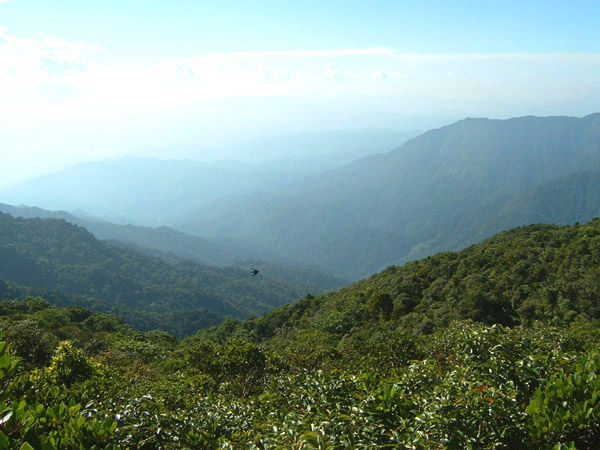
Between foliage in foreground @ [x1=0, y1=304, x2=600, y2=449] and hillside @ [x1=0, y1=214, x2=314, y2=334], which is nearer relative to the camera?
foliage in foreground @ [x1=0, y1=304, x2=600, y2=449]

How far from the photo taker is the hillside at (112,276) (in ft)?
334

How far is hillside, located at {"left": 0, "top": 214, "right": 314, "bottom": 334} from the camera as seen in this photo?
101875 millimetres

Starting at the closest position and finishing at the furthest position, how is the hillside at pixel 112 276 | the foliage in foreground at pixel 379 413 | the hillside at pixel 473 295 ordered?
the foliage in foreground at pixel 379 413 → the hillside at pixel 473 295 → the hillside at pixel 112 276

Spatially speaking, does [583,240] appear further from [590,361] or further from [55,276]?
[55,276]

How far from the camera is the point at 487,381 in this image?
5.57m

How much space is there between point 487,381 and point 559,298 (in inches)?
1120

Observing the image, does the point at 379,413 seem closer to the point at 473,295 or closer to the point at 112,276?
the point at 473,295

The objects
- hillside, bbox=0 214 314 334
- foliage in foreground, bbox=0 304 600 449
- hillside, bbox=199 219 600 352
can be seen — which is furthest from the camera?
hillside, bbox=0 214 314 334

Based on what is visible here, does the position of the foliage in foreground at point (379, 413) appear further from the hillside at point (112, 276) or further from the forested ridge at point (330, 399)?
the hillside at point (112, 276)

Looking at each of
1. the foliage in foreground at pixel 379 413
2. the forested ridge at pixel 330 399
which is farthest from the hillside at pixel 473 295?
the foliage in foreground at pixel 379 413

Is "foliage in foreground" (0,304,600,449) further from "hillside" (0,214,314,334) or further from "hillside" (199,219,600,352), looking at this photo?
"hillside" (0,214,314,334)

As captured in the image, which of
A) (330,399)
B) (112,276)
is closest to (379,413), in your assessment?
(330,399)

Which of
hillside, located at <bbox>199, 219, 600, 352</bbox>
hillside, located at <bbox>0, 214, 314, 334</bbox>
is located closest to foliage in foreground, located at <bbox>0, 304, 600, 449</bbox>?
hillside, located at <bbox>199, 219, 600, 352</bbox>

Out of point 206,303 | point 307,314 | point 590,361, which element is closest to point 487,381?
point 590,361
